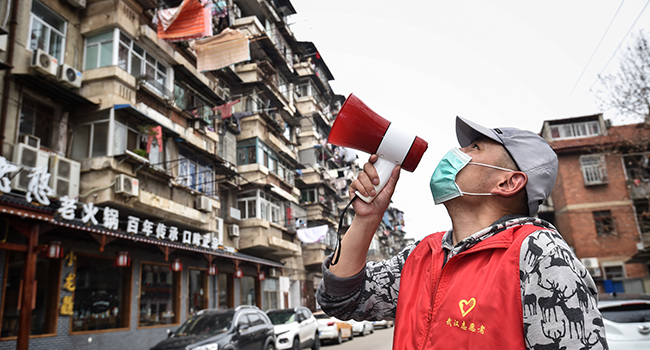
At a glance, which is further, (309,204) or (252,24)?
(309,204)

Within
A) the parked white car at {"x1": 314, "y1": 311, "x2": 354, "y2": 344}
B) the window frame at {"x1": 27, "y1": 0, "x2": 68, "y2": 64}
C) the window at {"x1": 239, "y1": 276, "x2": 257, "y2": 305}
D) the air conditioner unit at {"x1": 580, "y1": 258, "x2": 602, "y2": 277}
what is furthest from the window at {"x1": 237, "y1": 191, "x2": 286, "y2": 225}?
the air conditioner unit at {"x1": 580, "y1": 258, "x2": 602, "y2": 277}

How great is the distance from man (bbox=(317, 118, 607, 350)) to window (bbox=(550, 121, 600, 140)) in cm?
3632

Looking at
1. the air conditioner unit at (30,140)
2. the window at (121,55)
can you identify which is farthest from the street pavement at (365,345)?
the window at (121,55)

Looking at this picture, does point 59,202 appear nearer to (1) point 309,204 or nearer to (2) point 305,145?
(1) point 309,204

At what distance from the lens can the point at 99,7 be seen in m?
15.6

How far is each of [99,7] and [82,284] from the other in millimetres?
9034

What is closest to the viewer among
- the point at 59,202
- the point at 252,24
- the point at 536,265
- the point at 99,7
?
the point at 536,265

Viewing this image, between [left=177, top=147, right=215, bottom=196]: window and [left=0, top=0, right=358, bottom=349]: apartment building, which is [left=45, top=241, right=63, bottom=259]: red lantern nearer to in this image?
[left=0, top=0, right=358, bottom=349]: apartment building

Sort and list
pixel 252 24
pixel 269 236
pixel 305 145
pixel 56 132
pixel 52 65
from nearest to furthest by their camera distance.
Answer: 1. pixel 52 65
2. pixel 56 132
3. pixel 269 236
4. pixel 252 24
5. pixel 305 145

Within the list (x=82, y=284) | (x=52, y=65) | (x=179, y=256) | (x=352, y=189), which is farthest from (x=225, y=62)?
(x=352, y=189)

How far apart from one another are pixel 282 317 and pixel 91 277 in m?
6.12

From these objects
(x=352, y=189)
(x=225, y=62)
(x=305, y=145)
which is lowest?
(x=352, y=189)

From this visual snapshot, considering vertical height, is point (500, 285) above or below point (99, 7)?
below

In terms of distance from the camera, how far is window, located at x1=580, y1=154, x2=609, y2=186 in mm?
32469
